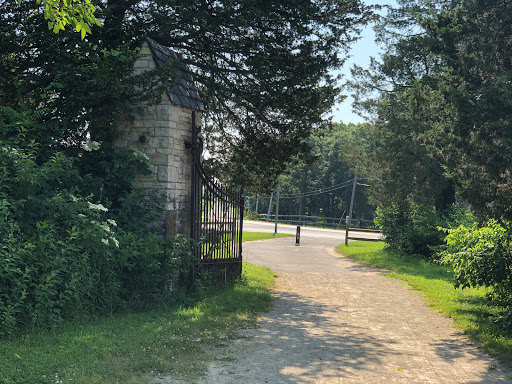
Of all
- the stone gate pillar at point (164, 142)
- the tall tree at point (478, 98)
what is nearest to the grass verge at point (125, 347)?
the stone gate pillar at point (164, 142)

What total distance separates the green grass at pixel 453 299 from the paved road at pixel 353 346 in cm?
24

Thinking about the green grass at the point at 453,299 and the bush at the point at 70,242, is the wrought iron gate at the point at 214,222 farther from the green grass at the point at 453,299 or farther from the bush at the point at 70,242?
the green grass at the point at 453,299

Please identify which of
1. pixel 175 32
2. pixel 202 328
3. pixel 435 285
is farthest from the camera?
pixel 435 285

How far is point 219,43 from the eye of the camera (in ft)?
37.8

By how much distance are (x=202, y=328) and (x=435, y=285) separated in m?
8.03

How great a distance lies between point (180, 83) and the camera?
10734mm

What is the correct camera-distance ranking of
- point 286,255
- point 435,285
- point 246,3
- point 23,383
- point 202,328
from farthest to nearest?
point 286,255
point 435,285
point 246,3
point 202,328
point 23,383

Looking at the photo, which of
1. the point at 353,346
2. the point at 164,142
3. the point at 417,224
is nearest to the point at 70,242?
the point at 164,142

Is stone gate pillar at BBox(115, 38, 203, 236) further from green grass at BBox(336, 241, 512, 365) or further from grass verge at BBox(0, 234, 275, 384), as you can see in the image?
green grass at BBox(336, 241, 512, 365)

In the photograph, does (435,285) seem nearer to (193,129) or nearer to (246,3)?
(193,129)

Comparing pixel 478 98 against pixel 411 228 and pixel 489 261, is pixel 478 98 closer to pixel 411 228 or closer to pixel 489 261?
pixel 489 261

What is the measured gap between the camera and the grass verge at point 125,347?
533 centimetres

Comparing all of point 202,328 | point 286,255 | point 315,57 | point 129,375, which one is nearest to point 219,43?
point 315,57

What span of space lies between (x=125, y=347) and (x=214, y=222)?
16.5ft
